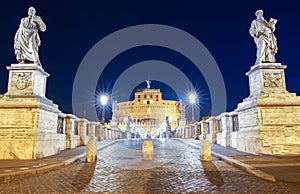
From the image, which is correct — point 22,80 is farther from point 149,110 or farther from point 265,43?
point 149,110

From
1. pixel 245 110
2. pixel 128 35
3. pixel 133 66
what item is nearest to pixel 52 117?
pixel 245 110

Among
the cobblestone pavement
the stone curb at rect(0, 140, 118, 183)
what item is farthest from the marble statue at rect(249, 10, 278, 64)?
the stone curb at rect(0, 140, 118, 183)

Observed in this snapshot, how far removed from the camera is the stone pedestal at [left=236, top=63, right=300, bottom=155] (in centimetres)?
909

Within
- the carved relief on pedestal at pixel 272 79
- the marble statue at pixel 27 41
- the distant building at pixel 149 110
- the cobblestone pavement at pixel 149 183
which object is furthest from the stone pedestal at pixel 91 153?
the distant building at pixel 149 110

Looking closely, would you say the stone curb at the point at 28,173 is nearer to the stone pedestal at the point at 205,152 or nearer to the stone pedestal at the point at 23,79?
the stone pedestal at the point at 23,79

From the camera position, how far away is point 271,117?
31.1ft

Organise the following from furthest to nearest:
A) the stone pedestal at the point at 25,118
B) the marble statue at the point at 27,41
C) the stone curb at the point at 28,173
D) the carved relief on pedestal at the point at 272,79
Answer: the carved relief on pedestal at the point at 272,79 < the marble statue at the point at 27,41 < the stone pedestal at the point at 25,118 < the stone curb at the point at 28,173

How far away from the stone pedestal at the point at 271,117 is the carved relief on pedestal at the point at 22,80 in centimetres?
899

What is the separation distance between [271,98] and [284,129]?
1.29 metres

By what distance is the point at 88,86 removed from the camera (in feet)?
111

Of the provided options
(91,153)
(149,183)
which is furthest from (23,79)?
(149,183)

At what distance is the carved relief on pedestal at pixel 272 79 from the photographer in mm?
10258

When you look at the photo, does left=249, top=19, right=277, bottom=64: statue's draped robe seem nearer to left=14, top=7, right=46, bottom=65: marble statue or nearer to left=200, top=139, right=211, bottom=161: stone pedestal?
left=200, top=139, right=211, bottom=161: stone pedestal

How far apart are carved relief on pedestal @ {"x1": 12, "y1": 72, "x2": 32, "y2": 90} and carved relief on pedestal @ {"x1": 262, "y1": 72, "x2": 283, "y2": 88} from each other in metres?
9.64
